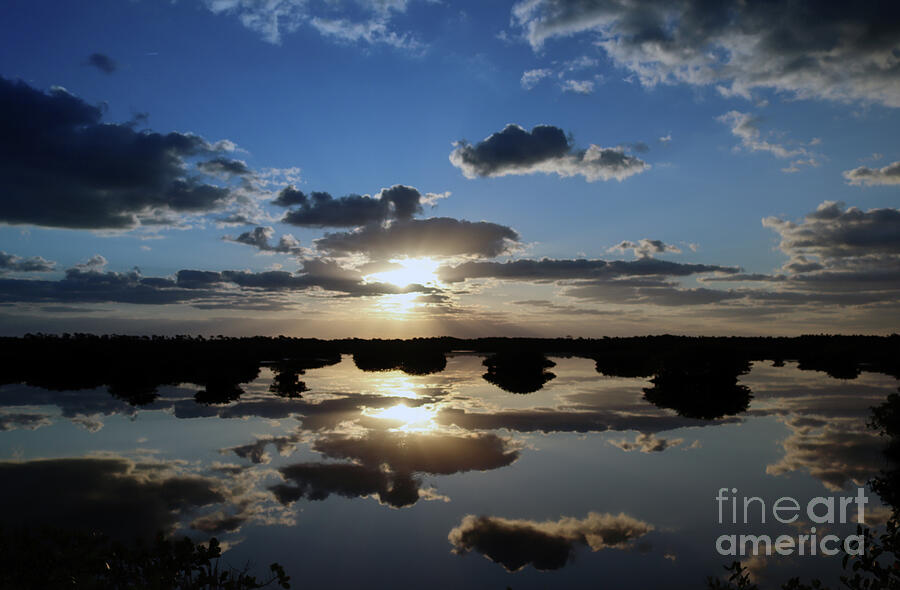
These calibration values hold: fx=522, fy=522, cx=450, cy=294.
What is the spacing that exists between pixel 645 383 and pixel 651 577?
3886 centimetres

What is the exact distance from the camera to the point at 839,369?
63.6 meters

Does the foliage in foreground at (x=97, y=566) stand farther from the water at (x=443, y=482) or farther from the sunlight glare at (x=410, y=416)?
the sunlight glare at (x=410, y=416)

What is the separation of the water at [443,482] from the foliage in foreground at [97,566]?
272 centimetres

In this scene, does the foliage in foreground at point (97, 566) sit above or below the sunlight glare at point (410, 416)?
above

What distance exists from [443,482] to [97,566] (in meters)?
9.37

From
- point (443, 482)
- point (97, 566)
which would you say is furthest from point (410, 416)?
point (97, 566)

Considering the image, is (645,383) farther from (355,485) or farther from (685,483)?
(355,485)

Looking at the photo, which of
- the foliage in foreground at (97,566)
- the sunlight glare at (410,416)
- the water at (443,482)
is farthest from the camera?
the sunlight glare at (410,416)

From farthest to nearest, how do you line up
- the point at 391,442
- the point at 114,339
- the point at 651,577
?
the point at 114,339
the point at 391,442
the point at 651,577

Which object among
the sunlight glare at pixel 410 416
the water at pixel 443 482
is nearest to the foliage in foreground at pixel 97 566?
the water at pixel 443 482

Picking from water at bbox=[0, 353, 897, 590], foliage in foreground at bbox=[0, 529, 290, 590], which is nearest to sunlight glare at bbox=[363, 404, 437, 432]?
water at bbox=[0, 353, 897, 590]

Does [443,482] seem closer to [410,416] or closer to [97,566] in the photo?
[97,566]

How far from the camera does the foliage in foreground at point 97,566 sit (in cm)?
633

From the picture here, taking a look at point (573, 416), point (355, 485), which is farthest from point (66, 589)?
point (573, 416)
